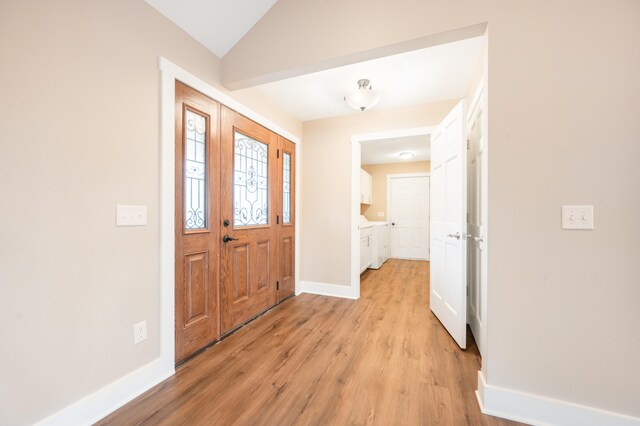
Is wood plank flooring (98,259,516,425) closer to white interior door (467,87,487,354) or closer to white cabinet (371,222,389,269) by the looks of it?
white interior door (467,87,487,354)

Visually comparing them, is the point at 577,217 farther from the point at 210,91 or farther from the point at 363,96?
the point at 210,91

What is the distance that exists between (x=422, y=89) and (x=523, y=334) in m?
2.40

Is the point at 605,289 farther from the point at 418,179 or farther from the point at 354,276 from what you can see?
the point at 418,179

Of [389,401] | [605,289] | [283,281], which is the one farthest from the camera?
[283,281]

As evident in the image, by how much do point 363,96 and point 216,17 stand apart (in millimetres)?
1382

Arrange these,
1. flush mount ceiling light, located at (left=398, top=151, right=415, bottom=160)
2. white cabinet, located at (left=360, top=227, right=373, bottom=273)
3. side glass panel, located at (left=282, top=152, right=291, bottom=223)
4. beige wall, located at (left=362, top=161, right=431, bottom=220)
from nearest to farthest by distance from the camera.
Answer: side glass panel, located at (left=282, top=152, right=291, bottom=223), white cabinet, located at (left=360, top=227, right=373, bottom=273), flush mount ceiling light, located at (left=398, top=151, right=415, bottom=160), beige wall, located at (left=362, top=161, right=431, bottom=220)

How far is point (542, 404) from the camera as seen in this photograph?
1.41 meters

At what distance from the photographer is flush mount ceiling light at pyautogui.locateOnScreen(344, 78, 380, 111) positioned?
8.32 feet

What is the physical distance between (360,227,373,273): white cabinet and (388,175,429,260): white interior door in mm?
1816

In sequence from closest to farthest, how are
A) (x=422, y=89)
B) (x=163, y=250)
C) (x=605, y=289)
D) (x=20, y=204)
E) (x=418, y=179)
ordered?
(x=20, y=204), (x=605, y=289), (x=163, y=250), (x=422, y=89), (x=418, y=179)

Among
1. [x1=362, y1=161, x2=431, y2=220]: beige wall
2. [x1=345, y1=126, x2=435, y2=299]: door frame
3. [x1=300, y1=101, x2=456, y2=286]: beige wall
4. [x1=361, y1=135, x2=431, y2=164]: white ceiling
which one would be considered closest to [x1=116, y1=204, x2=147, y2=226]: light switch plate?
[x1=300, y1=101, x2=456, y2=286]: beige wall

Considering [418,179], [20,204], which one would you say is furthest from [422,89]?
[418,179]

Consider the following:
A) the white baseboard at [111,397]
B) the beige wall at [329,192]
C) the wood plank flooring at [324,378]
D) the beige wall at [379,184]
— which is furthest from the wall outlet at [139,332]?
the beige wall at [379,184]

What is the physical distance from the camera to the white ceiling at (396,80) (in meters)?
2.21
